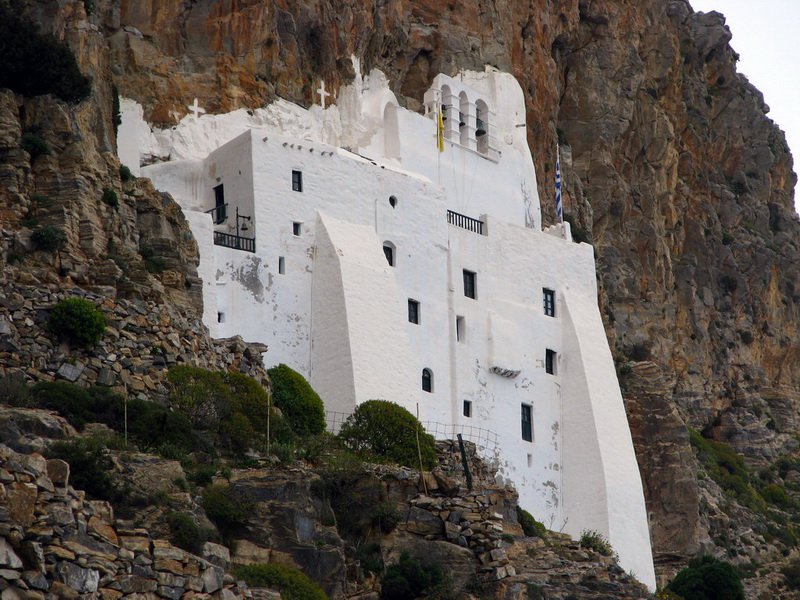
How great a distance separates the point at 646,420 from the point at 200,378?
24.9 m

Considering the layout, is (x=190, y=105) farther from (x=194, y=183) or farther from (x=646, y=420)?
(x=646, y=420)

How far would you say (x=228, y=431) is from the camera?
37625 mm

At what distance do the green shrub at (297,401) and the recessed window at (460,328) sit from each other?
335 inches

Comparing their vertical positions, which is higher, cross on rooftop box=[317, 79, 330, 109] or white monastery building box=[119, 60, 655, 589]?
cross on rooftop box=[317, 79, 330, 109]

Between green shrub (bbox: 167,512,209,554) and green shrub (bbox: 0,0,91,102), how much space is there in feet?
46.5

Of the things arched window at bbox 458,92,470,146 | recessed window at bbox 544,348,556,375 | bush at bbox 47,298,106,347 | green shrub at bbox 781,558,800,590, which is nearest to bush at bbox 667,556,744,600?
recessed window at bbox 544,348,556,375

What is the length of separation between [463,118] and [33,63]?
19.5 m

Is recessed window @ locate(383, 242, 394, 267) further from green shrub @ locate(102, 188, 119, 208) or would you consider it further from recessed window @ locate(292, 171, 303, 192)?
green shrub @ locate(102, 188, 119, 208)

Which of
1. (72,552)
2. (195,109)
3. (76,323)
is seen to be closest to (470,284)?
(195,109)

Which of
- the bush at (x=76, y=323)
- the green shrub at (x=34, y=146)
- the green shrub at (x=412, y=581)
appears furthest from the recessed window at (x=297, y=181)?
the green shrub at (x=412, y=581)

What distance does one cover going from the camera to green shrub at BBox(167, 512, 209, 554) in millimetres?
31062

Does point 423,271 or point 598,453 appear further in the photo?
point 598,453

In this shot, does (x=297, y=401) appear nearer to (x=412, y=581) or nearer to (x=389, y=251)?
(x=412, y=581)

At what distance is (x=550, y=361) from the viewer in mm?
54812
